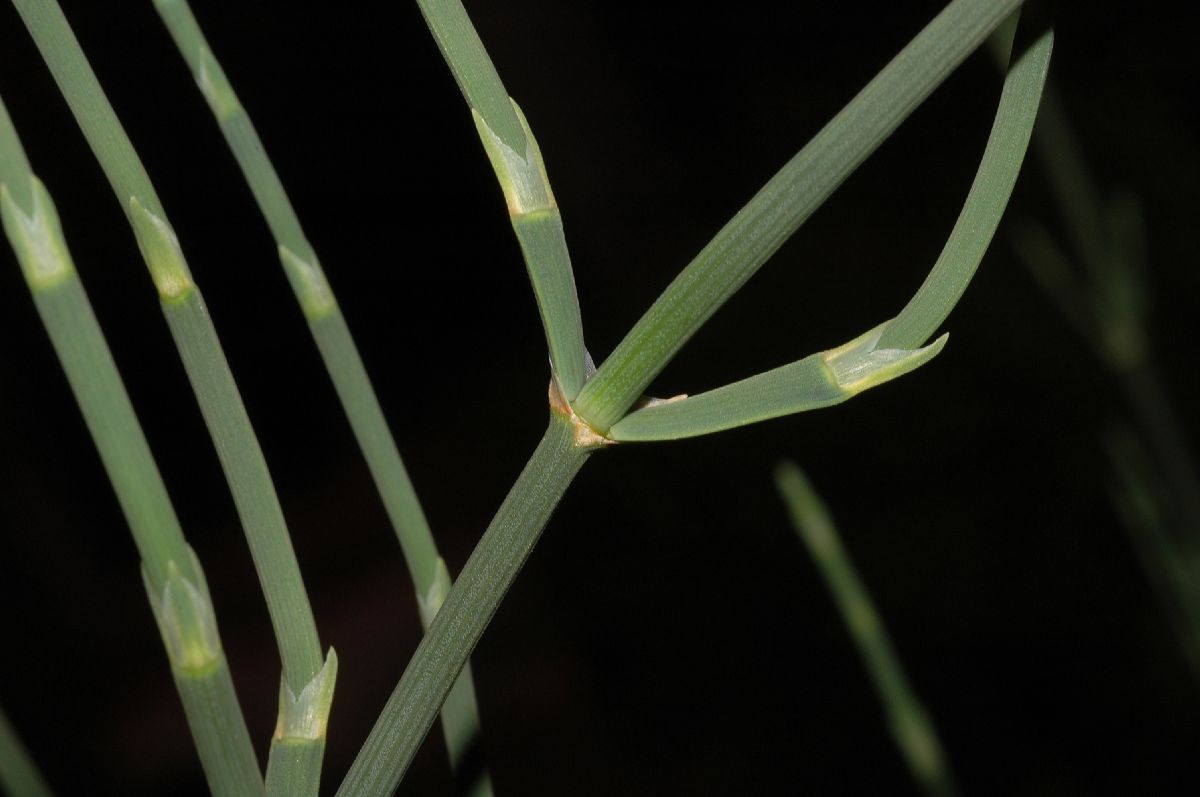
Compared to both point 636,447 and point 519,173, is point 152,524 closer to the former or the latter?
point 519,173

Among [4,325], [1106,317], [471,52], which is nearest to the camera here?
[471,52]

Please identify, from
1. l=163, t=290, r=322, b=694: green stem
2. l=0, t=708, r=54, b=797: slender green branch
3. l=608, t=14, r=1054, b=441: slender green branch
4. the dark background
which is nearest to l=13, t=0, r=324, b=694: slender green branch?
l=163, t=290, r=322, b=694: green stem

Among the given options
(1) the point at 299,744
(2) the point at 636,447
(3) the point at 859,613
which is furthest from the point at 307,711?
(2) the point at 636,447

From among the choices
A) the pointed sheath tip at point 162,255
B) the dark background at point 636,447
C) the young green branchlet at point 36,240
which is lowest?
the dark background at point 636,447

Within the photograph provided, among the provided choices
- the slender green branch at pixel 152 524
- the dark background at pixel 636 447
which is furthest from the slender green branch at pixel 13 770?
the dark background at pixel 636 447

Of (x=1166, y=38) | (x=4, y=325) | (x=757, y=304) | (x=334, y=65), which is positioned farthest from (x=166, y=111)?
(x=1166, y=38)

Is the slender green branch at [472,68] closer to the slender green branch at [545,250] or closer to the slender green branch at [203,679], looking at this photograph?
the slender green branch at [545,250]

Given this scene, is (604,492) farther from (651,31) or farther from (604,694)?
(651,31)
